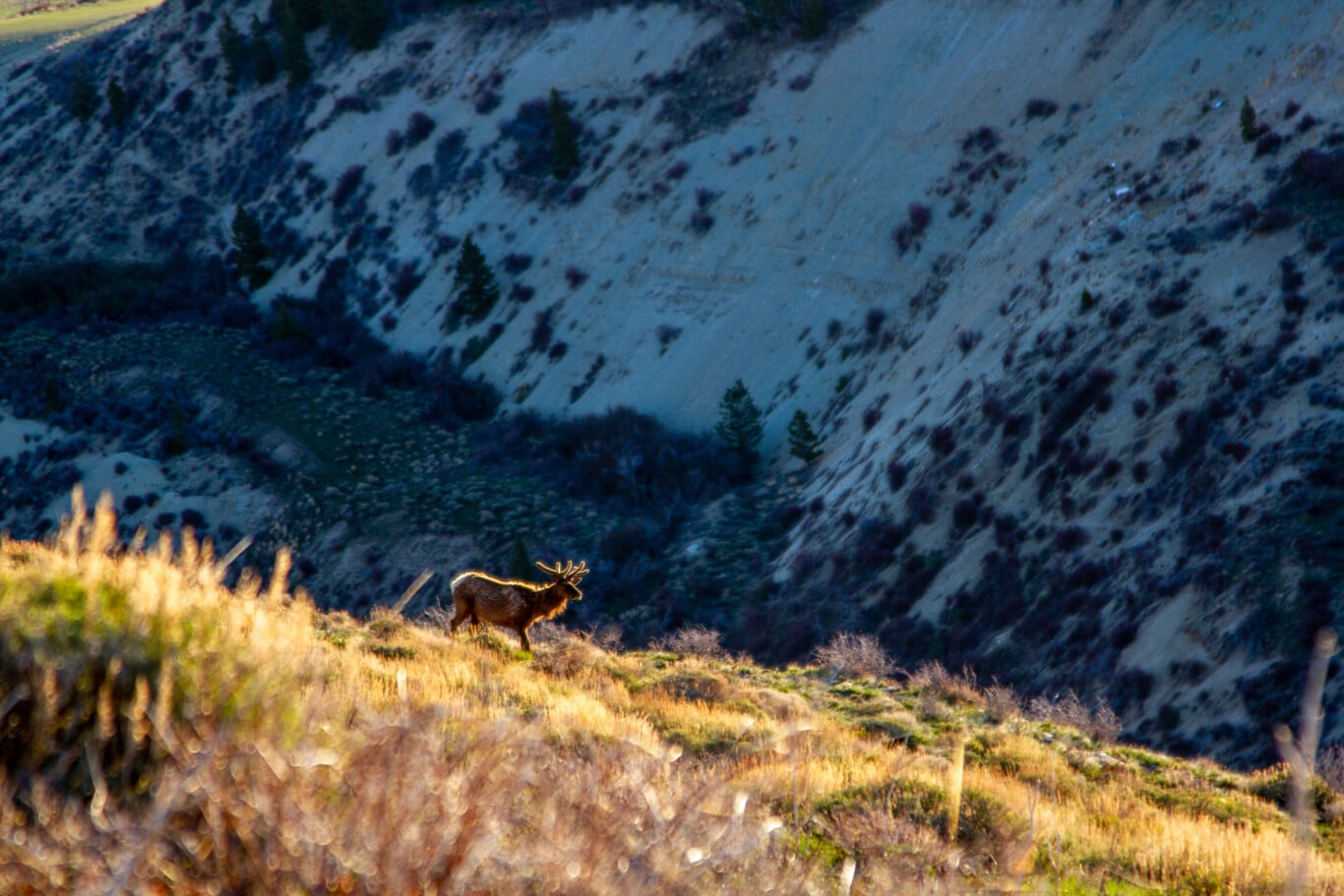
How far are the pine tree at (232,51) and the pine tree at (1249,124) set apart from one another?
2209 inches

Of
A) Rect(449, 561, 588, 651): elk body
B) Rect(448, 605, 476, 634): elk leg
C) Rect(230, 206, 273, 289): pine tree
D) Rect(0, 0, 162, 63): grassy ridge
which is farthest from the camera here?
Rect(0, 0, 162, 63): grassy ridge

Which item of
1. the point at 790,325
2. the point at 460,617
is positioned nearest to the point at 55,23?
the point at 790,325

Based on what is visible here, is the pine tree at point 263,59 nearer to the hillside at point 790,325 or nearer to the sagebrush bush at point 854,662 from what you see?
the hillside at point 790,325

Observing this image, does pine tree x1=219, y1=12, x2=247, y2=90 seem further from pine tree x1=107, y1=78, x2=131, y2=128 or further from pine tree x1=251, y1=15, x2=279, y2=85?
pine tree x1=107, y1=78, x2=131, y2=128

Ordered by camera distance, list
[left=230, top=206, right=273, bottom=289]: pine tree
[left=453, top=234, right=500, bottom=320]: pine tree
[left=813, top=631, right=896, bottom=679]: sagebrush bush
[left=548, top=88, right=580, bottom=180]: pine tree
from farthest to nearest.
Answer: [left=230, top=206, right=273, bottom=289]: pine tree < [left=548, top=88, right=580, bottom=180]: pine tree < [left=453, top=234, right=500, bottom=320]: pine tree < [left=813, top=631, right=896, bottom=679]: sagebrush bush

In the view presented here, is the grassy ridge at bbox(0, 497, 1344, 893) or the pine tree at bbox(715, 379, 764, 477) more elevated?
the grassy ridge at bbox(0, 497, 1344, 893)

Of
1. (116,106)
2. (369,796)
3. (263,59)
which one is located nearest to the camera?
(369,796)

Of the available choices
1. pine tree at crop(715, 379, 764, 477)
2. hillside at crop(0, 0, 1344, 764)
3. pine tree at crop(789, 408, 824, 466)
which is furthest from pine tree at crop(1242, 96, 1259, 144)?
pine tree at crop(715, 379, 764, 477)

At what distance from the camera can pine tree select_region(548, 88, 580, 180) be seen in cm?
5209

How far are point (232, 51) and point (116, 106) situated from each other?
310 inches

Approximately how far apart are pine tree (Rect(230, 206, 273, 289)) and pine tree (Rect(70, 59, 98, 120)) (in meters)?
20.4

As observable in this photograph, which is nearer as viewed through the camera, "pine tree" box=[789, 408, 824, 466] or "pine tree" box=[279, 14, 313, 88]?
"pine tree" box=[789, 408, 824, 466]

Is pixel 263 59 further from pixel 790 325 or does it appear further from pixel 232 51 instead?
pixel 790 325

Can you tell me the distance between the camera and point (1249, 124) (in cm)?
3077
